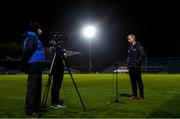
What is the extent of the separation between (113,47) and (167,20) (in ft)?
36.0

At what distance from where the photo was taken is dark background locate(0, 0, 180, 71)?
5731cm

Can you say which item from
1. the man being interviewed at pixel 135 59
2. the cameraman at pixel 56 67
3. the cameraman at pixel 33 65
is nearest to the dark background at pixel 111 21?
the man being interviewed at pixel 135 59

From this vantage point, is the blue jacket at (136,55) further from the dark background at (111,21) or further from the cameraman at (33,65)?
the dark background at (111,21)

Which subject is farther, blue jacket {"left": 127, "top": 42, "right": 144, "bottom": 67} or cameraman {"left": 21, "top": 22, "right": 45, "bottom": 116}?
blue jacket {"left": 127, "top": 42, "right": 144, "bottom": 67}

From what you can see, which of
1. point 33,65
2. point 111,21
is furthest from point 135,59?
point 111,21

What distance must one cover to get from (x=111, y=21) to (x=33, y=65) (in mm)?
58262

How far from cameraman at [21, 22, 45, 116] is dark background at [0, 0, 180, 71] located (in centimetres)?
4848

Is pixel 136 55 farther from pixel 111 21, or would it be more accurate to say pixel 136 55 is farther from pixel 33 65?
pixel 111 21

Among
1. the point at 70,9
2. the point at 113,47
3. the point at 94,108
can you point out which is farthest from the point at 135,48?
the point at 113,47

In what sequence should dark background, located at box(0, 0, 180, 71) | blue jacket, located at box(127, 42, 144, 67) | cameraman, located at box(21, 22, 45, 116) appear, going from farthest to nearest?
dark background, located at box(0, 0, 180, 71)
blue jacket, located at box(127, 42, 144, 67)
cameraman, located at box(21, 22, 45, 116)

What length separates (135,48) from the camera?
36.9ft

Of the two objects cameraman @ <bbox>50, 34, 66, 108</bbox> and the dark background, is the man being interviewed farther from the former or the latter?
the dark background

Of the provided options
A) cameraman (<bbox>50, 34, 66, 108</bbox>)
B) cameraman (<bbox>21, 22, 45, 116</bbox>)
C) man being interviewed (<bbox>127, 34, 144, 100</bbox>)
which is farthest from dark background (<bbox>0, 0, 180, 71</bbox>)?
cameraman (<bbox>21, 22, 45, 116</bbox>)

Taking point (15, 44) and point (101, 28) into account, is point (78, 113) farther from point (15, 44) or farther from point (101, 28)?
point (101, 28)
